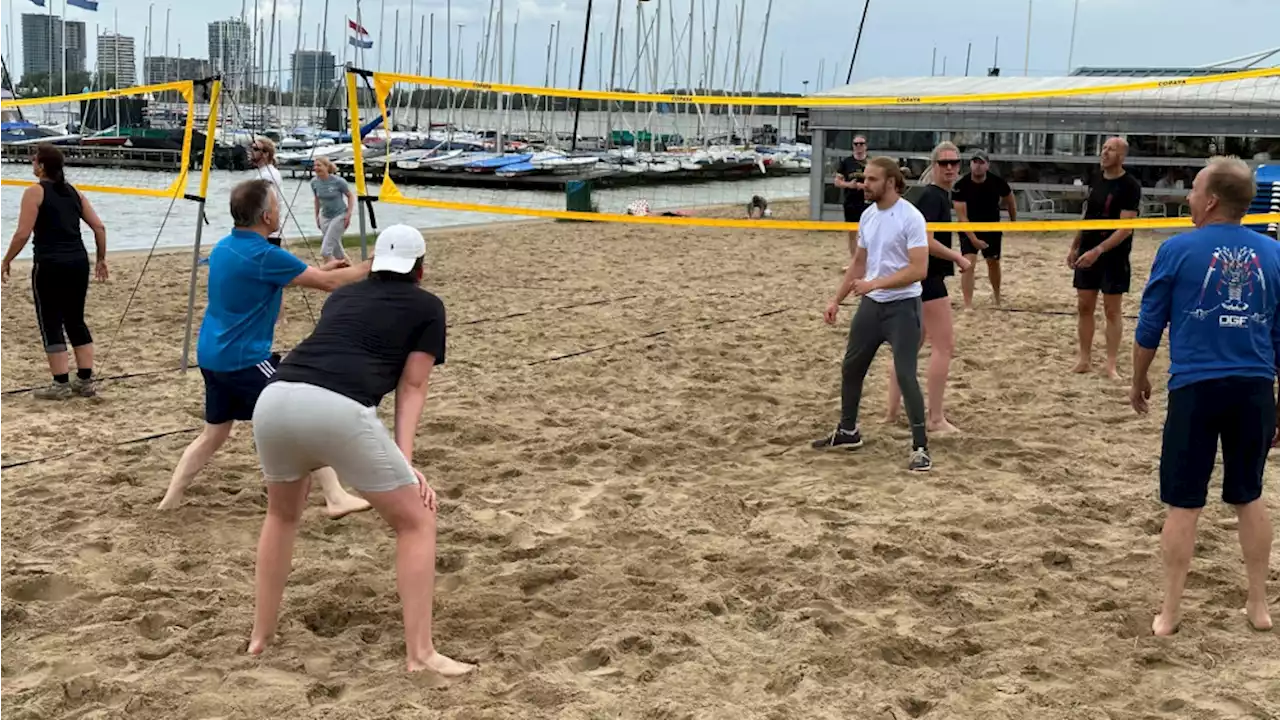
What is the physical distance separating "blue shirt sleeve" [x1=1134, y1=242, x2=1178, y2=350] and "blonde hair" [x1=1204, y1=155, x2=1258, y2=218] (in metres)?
0.18

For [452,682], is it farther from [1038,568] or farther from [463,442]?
[463,442]

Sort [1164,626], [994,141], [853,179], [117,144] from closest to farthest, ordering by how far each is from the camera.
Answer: [1164,626], [853,179], [994,141], [117,144]

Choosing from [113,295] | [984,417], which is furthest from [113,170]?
[984,417]

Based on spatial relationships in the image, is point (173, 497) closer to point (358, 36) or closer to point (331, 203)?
point (331, 203)

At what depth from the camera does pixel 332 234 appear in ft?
33.0

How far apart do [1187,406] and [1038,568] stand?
998 mm

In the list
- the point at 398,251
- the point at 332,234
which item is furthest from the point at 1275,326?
the point at 332,234

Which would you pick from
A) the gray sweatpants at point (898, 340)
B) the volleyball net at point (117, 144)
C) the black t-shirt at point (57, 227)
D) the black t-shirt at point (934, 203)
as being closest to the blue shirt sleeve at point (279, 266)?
the gray sweatpants at point (898, 340)

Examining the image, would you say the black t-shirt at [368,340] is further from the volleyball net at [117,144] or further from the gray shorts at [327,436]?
the volleyball net at [117,144]

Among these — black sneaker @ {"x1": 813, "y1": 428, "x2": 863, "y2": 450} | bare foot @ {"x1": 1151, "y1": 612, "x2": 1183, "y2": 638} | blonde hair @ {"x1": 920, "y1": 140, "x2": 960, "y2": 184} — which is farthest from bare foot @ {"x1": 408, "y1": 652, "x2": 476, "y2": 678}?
blonde hair @ {"x1": 920, "y1": 140, "x2": 960, "y2": 184}

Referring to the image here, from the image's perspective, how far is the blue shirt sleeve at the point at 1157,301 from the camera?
330cm

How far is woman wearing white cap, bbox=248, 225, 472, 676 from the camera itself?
114 inches

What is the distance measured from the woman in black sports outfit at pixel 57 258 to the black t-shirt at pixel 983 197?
5.93m

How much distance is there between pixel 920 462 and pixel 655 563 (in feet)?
5.43
